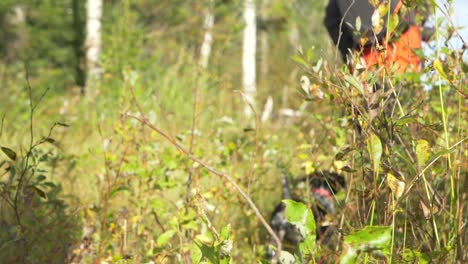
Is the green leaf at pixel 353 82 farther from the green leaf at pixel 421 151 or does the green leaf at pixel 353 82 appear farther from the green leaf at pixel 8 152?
the green leaf at pixel 8 152

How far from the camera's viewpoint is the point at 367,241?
1131mm

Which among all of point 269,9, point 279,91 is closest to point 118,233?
point 279,91

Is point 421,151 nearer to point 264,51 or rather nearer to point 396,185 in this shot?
point 396,185

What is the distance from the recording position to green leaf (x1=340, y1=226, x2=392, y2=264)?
1.12m

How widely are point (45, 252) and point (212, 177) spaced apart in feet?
2.90

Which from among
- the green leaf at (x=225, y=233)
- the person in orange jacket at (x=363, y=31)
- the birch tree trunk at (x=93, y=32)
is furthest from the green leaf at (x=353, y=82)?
the birch tree trunk at (x=93, y=32)

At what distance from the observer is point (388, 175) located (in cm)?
138

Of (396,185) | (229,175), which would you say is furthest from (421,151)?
(229,175)

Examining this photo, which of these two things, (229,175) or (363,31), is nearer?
(363,31)

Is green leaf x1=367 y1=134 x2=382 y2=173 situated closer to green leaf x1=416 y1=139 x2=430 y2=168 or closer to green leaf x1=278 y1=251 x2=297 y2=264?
green leaf x1=416 y1=139 x2=430 y2=168

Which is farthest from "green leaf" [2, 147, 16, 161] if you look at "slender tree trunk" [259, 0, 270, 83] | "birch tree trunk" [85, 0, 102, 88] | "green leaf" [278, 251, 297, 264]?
"slender tree trunk" [259, 0, 270, 83]

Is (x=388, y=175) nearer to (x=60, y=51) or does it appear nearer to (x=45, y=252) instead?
(x=45, y=252)

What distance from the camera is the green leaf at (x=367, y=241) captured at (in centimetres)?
112

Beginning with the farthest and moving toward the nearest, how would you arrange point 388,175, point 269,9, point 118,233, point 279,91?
point 269,9 < point 279,91 < point 118,233 < point 388,175
